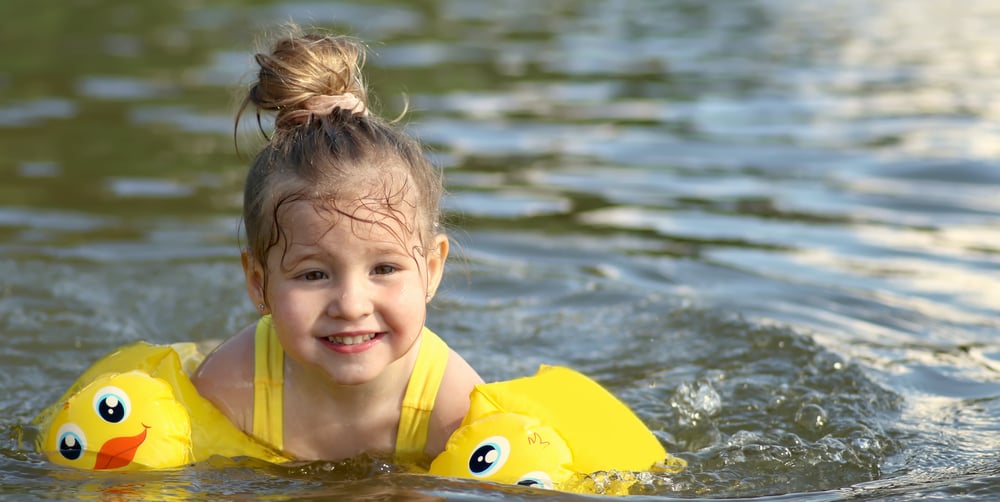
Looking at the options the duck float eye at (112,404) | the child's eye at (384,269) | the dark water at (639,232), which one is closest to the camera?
the child's eye at (384,269)

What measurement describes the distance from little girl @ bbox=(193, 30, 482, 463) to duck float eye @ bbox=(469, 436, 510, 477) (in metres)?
0.32

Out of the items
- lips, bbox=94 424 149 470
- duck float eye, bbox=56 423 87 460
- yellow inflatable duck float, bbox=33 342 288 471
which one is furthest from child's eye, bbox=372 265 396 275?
duck float eye, bbox=56 423 87 460

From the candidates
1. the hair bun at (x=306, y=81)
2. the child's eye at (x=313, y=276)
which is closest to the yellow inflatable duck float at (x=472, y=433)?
the child's eye at (x=313, y=276)

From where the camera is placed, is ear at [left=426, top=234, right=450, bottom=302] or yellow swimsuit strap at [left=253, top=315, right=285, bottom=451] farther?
yellow swimsuit strap at [left=253, top=315, right=285, bottom=451]

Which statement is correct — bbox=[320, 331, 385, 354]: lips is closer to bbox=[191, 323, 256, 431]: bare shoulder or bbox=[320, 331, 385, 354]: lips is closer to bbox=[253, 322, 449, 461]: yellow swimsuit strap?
bbox=[253, 322, 449, 461]: yellow swimsuit strap

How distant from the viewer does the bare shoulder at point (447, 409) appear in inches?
163

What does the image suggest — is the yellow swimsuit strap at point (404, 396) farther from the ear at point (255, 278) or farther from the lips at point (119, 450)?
the lips at point (119, 450)

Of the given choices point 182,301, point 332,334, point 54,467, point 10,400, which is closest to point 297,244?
point 332,334

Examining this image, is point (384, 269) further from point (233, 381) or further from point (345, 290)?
point (233, 381)

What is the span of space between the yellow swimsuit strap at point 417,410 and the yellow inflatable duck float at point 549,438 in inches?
8.1

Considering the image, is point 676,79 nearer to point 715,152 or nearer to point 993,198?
point 715,152

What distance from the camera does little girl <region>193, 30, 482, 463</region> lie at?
3730 millimetres

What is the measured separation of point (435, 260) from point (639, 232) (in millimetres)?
3612

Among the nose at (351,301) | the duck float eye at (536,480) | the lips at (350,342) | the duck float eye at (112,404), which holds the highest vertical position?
the nose at (351,301)
